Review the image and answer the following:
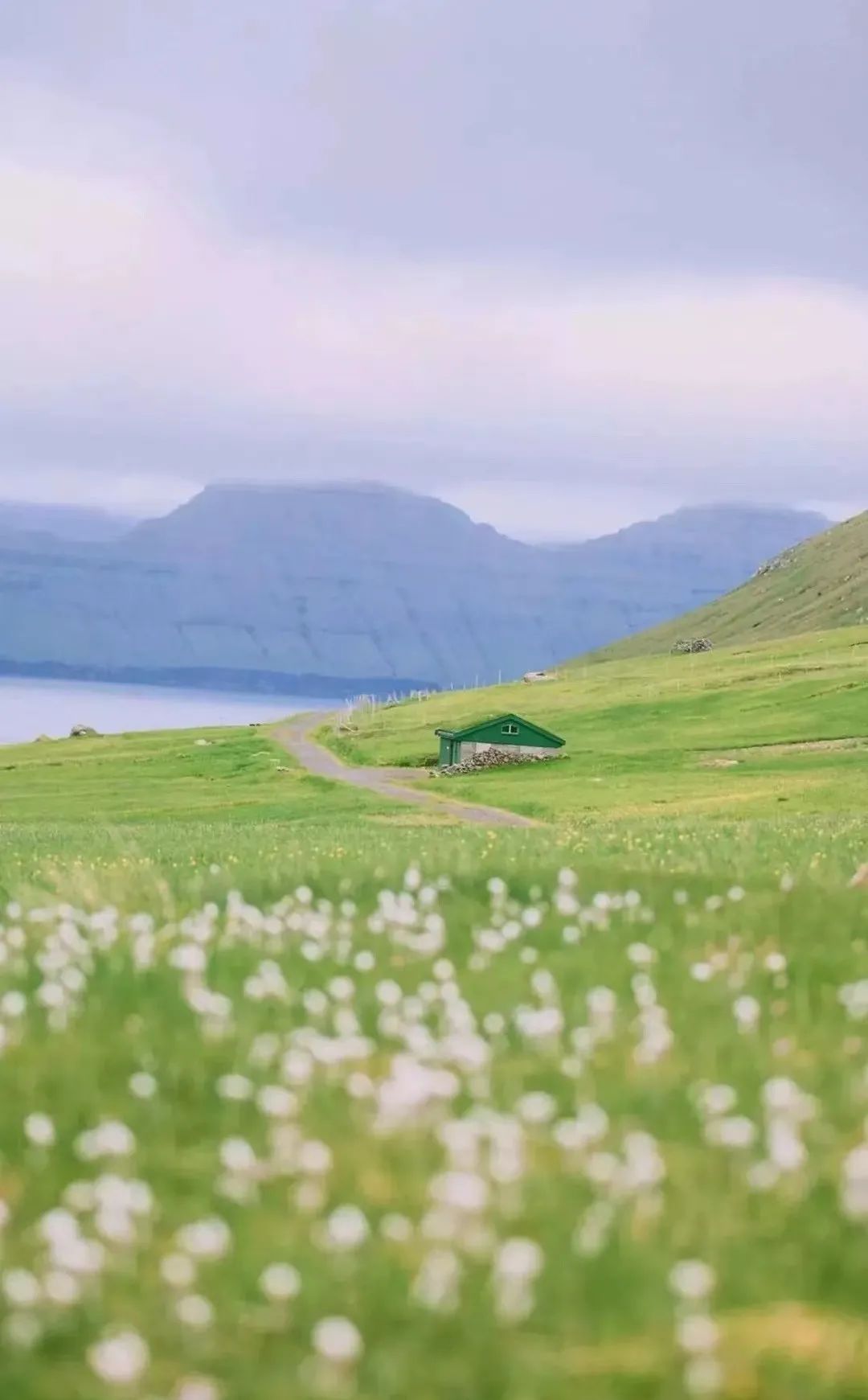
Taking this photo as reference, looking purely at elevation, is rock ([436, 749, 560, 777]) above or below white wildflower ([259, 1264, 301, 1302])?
below

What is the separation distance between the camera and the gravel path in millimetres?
79875

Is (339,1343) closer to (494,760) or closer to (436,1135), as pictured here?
(436,1135)

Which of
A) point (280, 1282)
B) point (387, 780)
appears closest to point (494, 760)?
point (387, 780)

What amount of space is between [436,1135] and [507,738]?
113 metres

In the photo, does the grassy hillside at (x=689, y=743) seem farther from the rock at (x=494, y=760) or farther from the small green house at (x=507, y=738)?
the small green house at (x=507, y=738)

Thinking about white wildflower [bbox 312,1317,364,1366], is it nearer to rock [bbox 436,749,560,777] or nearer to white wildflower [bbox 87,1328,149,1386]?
white wildflower [bbox 87,1328,149,1386]

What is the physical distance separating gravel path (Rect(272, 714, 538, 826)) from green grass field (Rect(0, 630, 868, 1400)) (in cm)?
4155

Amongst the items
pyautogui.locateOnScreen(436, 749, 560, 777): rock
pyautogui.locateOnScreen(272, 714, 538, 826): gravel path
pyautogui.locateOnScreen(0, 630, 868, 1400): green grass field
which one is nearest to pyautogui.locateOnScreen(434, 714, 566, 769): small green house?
pyautogui.locateOnScreen(436, 749, 560, 777): rock

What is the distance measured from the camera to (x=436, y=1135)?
22.8ft

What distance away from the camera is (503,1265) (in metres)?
5.19

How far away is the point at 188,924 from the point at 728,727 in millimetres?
120650

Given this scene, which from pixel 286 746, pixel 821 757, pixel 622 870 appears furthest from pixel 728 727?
pixel 622 870

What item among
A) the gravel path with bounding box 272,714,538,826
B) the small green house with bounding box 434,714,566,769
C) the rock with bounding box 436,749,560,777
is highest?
the small green house with bounding box 434,714,566,769

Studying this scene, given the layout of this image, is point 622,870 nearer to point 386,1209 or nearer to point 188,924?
point 188,924
